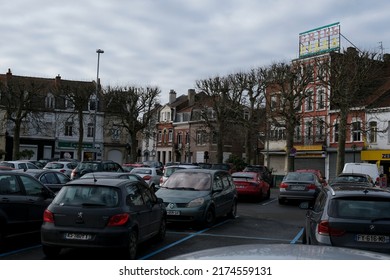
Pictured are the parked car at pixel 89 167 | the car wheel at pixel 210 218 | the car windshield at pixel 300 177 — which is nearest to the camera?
the car wheel at pixel 210 218

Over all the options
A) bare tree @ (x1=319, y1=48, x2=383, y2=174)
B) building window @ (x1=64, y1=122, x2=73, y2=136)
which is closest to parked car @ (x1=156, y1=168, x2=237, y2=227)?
bare tree @ (x1=319, y1=48, x2=383, y2=174)

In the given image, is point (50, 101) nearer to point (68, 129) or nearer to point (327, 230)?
point (68, 129)

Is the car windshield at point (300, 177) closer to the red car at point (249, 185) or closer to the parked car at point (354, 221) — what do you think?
the red car at point (249, 185)

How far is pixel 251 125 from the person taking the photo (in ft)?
143

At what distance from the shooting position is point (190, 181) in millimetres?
14367

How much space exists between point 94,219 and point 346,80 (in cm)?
3006

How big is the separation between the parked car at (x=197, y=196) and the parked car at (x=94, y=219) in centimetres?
361

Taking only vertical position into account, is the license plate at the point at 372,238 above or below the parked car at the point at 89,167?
below

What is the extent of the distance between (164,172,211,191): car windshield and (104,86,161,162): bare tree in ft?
121

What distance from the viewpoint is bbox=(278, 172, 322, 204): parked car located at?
69.8ft

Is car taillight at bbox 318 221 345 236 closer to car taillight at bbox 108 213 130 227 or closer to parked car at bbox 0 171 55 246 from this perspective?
car taillight at bbox 108 213 130 227

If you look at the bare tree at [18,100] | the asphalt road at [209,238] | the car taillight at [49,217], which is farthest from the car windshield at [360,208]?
the bare tree at [18,100]

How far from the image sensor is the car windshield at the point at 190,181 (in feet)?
46.2
